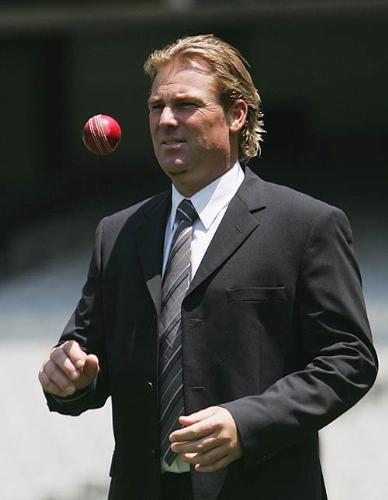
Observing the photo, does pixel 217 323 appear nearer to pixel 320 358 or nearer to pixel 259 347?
pixel 259 347

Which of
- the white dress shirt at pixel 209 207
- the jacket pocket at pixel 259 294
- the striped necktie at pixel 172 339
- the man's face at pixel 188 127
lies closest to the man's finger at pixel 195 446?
the striped necktie at pixel 172 339

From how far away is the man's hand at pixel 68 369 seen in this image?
2611 millimetres

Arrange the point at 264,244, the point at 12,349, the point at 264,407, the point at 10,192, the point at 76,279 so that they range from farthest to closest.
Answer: the point at 10,192 < the point at 76,279 < the point at 12,349 < the point at 264,244 < the point at 264,407

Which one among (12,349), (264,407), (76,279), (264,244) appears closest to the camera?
(264,407)

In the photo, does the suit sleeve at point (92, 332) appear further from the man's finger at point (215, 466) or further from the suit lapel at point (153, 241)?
the man's finger at point (215, 466)

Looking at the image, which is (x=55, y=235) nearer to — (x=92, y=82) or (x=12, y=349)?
(x=92, y=82)

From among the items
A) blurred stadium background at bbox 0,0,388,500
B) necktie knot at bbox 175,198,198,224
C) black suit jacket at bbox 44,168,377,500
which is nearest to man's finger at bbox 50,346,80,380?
black suit jacket at bbox 44,168,377,500

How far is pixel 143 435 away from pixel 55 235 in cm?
925

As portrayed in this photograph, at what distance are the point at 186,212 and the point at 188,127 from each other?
208 mm

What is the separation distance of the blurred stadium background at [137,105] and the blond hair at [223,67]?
7728mm

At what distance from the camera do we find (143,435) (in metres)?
2.70

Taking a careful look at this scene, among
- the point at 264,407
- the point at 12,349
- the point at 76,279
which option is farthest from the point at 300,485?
the point at 76,279

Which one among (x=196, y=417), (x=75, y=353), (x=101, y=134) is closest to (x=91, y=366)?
(x=75, y=353)

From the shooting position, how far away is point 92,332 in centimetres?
287
